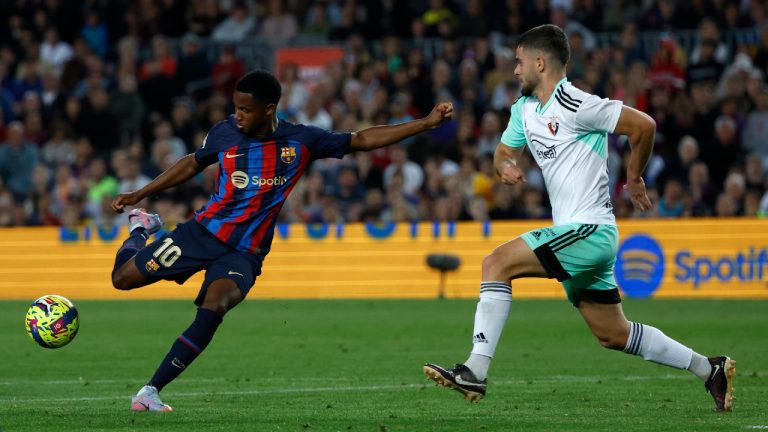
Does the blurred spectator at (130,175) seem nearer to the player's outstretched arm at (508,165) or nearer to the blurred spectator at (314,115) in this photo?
the blurred spectator at (314,115)

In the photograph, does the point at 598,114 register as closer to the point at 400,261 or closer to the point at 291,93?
the point at 400,261

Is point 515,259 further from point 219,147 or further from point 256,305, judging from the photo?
point 256,305

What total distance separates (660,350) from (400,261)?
40.5 ft

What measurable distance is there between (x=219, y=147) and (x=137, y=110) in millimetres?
16079

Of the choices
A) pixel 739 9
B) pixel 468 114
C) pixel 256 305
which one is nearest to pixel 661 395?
pixel 256 305

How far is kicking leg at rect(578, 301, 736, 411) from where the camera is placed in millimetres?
8656

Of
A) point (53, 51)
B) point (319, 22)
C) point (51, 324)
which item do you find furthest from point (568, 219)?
point (53, 51)

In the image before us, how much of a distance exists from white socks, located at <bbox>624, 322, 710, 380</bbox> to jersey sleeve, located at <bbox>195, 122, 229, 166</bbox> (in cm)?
301

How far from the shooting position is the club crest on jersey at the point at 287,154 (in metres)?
9.25

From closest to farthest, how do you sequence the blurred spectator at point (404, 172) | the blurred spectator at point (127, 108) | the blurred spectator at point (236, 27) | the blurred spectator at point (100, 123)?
the blurred spectator at point (404, 172) < the blurred spectator at point (100, 123) < the blurred spectator at point (127, 108) < the blurred spectator at point (236, 27)

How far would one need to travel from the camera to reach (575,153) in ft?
27.7

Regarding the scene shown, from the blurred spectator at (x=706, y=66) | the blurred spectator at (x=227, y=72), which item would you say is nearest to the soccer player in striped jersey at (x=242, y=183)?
the blurred spectator at (x=706, y=66)

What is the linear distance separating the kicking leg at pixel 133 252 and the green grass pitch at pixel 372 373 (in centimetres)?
87

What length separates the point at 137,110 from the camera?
24859 mm
